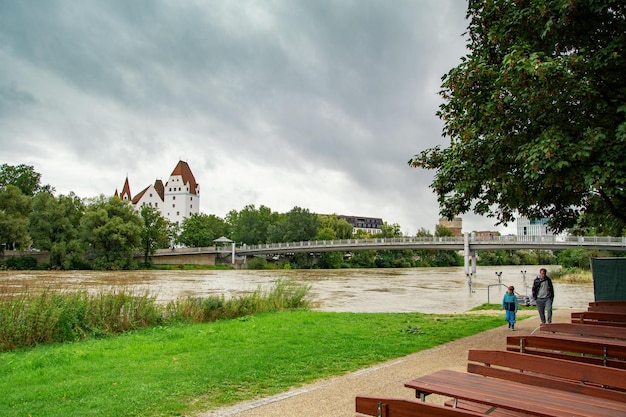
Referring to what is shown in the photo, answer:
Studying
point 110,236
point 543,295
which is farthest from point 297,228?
point 543,295

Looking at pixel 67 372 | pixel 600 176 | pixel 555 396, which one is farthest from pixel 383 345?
pixel 555 396

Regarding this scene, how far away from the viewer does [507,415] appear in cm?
344

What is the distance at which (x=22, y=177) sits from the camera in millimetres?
72125

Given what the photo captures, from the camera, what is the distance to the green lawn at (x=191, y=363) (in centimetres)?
515

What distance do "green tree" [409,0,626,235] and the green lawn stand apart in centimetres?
324

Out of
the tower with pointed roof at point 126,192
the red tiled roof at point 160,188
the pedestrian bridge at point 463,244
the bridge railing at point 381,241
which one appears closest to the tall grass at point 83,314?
the pedestrian bridge at point 463,244

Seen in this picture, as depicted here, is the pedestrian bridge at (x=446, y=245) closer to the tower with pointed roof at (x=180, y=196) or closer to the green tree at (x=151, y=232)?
the green tree at (x=151, y=232)

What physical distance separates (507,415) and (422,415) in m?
1.37

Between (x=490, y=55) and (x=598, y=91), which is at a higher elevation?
(x=490, y=55)

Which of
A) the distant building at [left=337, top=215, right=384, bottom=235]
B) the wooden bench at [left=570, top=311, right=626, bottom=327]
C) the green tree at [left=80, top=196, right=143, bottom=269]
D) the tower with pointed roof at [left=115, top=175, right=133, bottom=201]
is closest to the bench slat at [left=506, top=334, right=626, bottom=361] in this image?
the wooden bench at [left=570, top=311, right=626, bottom=327]

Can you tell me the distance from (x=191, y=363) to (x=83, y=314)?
16.5 ft

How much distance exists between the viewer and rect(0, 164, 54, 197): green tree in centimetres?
7094

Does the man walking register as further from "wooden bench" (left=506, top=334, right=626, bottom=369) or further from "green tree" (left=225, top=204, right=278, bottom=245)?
"green tree" (left=225, top=204, right=278, bottom=245)

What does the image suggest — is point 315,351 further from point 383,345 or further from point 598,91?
point 598,91
